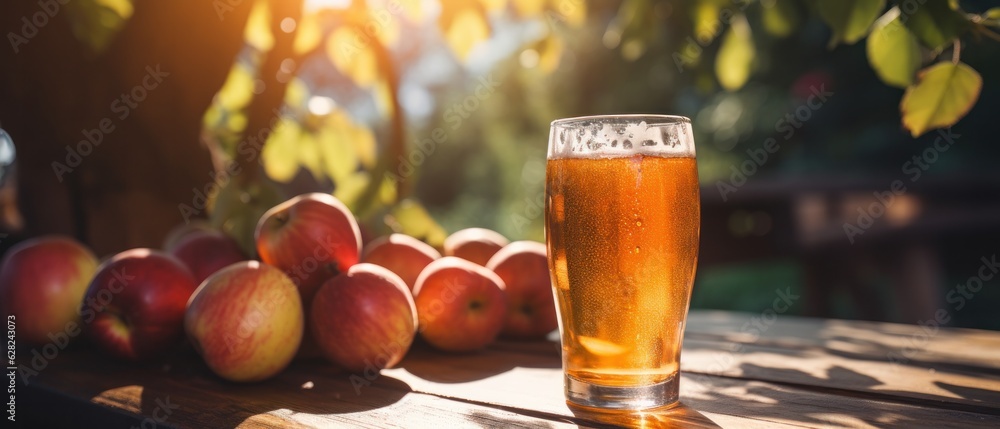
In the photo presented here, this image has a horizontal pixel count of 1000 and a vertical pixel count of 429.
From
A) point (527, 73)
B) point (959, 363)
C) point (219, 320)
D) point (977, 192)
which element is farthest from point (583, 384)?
point (527, 73)

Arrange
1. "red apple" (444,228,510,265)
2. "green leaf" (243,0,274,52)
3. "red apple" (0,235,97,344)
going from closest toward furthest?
"red apple" (0,235,97,344) < "red apple" (444,228,510,265) < "green leaf" (243,0,274,52)

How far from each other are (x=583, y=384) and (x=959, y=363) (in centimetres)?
70

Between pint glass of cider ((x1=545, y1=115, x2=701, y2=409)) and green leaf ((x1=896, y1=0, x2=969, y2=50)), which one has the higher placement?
green leaf ((x1=896, y1=0, x2=969, y2=50))

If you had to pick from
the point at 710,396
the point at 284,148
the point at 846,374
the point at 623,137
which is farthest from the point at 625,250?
the point at 284,148

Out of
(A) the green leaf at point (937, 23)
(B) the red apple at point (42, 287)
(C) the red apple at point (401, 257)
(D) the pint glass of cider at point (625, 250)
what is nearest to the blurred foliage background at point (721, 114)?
(A) the green leaf at point (937, 23)

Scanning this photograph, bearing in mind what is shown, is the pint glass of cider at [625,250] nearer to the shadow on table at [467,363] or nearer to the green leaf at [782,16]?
the shadow on table at [467,363]

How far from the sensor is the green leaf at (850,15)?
1.11 meters

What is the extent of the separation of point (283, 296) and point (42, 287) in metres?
0.59

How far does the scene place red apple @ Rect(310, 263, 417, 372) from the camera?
123 centimetres

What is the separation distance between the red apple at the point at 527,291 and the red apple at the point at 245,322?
47 centimetres

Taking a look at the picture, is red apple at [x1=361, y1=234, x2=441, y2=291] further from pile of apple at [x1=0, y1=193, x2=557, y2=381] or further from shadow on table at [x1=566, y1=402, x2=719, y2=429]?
shadow on table at [x1=566, y1=402, x2=719, y2=429]

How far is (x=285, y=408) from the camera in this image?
102 cm

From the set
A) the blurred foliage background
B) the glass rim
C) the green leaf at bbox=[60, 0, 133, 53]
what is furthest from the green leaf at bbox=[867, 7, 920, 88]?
the green leaf at bbox=[60, 0, 133, 53]

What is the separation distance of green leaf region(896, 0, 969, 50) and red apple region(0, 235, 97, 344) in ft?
4.97
